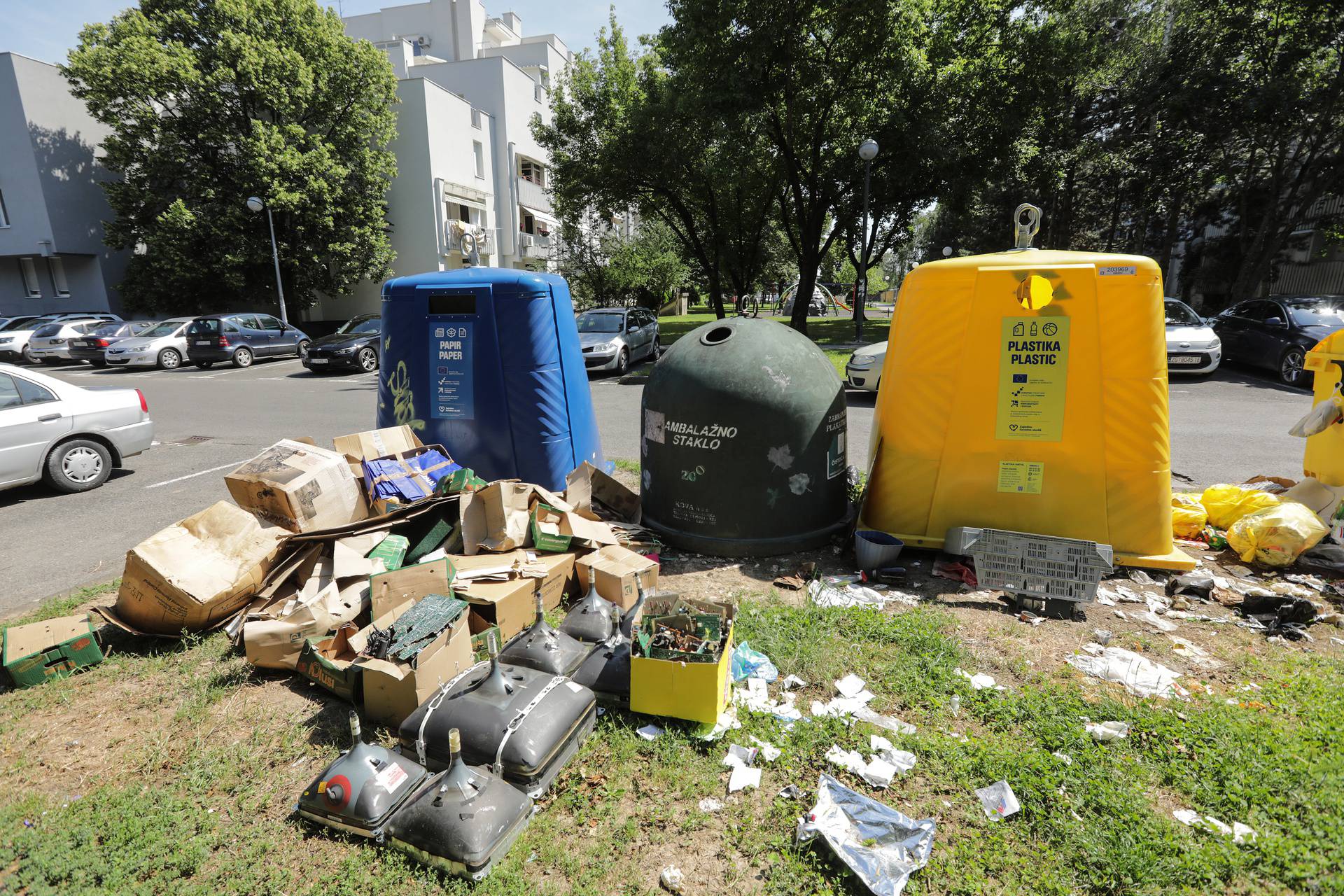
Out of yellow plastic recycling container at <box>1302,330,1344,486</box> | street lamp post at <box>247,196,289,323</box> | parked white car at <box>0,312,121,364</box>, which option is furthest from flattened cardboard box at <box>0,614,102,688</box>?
parked white car at <box>0,312,121,364</box>

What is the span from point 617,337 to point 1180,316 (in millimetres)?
12242

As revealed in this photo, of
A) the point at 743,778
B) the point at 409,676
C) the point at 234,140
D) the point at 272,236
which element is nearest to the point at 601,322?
the point at 409,676

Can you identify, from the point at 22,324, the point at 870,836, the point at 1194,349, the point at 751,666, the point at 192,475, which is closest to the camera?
the point at 870,836

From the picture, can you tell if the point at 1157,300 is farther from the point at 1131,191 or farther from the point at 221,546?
the point at 1131,191

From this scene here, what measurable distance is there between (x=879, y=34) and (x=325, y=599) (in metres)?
18.1

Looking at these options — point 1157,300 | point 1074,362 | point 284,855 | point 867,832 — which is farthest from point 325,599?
point 1157,300

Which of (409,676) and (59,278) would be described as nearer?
(409,676)

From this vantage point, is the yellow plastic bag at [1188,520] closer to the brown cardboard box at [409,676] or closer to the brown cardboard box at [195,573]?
the brown cardboard box at [409,676]

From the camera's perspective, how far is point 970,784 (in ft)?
9.08

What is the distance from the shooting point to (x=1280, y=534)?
4684mm

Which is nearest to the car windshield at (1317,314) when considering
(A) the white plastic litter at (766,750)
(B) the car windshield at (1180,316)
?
(B) the car windshield at (1180,316)

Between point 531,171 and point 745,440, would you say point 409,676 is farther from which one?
point 531,171

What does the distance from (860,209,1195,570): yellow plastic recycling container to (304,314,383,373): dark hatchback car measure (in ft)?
51.4

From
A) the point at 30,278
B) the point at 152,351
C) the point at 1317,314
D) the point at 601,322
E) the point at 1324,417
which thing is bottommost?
the point at 152,351
